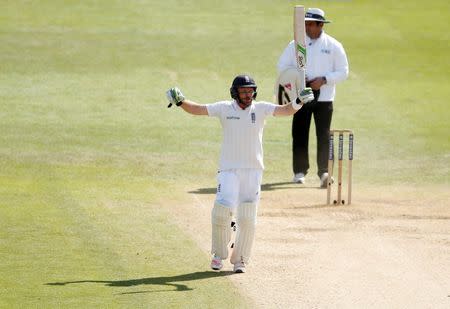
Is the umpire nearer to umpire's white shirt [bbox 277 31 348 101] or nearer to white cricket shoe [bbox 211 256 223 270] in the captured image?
umpire's white shirt [bbox 277 31 348 101]

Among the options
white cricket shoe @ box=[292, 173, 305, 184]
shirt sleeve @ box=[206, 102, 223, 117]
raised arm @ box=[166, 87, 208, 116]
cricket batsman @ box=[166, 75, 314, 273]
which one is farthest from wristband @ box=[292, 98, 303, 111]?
white cricket shoe @ box=[292, 173, 305, 184]

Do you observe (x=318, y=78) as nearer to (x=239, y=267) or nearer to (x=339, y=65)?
(x=339, y=65)

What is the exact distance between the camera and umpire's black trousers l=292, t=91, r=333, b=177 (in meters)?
18.1

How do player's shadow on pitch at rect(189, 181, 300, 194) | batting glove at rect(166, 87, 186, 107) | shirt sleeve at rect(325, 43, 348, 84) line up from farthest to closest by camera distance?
shirt sleeve at rect(325, 43, 348, 84), player's shadow on pitch at rect(189, 181, 300, 194), batting glove at rect(166, 87, 186, 107)

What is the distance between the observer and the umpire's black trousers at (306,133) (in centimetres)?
1806

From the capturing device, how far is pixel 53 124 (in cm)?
2144

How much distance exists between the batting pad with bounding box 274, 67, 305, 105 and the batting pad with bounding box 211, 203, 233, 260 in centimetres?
489

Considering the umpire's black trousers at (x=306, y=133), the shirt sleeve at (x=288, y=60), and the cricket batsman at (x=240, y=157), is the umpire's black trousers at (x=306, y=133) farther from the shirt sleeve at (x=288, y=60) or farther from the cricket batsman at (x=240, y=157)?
the cricket batsman at (x=240, y=157)

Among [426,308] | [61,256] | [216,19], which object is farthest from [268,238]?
[216,19]

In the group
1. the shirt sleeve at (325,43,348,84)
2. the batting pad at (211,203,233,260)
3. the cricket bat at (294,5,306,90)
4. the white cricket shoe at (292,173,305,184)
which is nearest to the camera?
the batting pad at (211,203,233,260)

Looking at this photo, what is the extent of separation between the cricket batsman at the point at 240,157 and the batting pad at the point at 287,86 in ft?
14.6

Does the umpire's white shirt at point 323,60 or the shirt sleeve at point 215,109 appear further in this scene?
the umpire's white shirt at point 323,60

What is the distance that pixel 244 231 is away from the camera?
12.8 metres

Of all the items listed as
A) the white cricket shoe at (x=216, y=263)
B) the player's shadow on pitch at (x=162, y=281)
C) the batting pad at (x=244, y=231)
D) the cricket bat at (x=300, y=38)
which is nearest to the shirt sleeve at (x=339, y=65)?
the cricket bat at (x=300, y=38)
